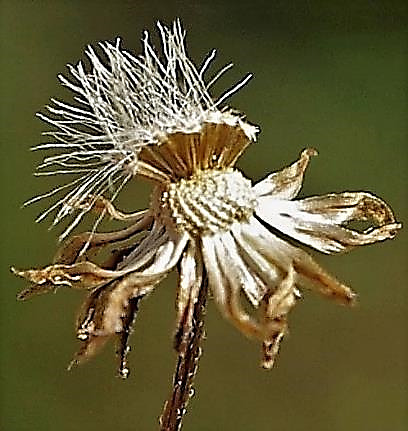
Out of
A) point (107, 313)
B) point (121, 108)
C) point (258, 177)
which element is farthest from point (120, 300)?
point (258, 177)

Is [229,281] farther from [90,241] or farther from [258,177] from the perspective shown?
[258,177]

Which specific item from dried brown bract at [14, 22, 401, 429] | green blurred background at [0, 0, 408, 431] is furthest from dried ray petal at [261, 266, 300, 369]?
green blurred background at [0, 0, 408, 431]

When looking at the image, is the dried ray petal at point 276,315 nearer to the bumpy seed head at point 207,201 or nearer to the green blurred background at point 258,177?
the bumpy seed head at point 207,201

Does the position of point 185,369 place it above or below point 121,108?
below

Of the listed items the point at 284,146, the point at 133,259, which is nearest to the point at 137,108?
the point at 133,259

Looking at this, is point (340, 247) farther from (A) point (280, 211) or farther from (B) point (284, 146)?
(B) point (284, 146)

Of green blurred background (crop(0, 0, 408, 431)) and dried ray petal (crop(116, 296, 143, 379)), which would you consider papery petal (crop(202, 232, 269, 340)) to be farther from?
green blurred background (crop(0, 0, 408, 431))

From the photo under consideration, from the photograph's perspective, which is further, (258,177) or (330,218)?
(258,177)
